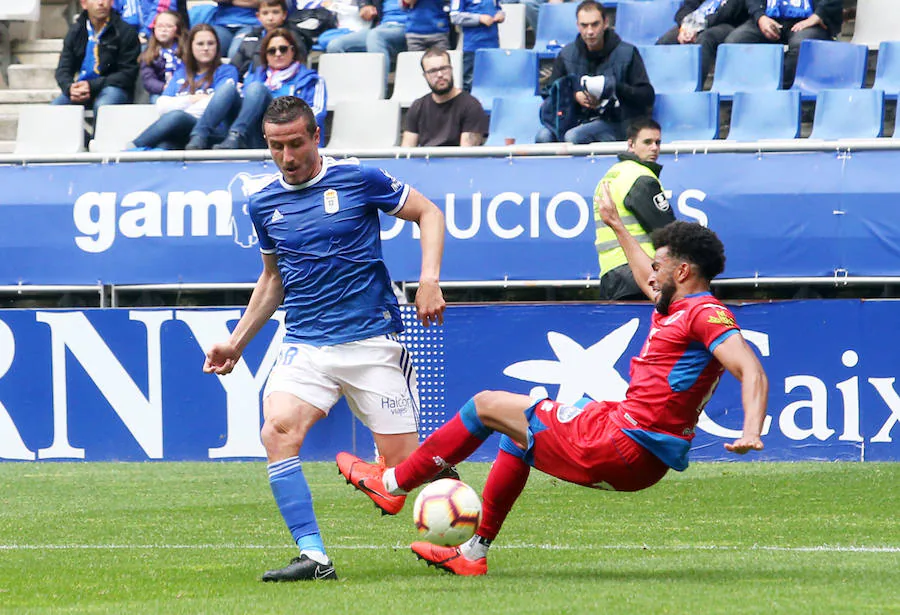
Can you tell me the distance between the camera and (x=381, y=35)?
15.0 m

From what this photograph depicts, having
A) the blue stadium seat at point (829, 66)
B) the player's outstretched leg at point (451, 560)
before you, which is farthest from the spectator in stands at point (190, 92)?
the player's outstretched leg at point (451, 560)

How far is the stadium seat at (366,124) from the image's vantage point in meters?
14.0

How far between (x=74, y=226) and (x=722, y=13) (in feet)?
20.9

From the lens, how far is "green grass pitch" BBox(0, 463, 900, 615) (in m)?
5.37

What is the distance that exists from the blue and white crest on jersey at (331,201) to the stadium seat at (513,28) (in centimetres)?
917

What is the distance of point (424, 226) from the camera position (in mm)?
6457

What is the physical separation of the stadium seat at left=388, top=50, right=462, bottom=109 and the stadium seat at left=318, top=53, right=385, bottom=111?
0.69 ft

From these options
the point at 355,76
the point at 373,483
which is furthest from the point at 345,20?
the point at 373,483

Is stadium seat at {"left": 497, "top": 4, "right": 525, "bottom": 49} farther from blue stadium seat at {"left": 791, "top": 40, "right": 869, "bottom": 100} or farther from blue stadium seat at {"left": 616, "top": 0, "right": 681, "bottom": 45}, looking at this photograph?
blue stadium seat at {"left": 791, "top": 40, "right": 869, "bottom": 100}

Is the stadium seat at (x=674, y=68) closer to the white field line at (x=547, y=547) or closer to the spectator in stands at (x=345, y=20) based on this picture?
the spectator in stands at (x=345, y=20)

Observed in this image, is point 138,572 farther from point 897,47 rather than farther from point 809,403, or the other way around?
point 897,47

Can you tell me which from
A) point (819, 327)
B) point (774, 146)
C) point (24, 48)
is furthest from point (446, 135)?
point (24, 48)

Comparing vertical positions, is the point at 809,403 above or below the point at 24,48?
below

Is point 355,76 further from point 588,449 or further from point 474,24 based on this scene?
point 588,449
